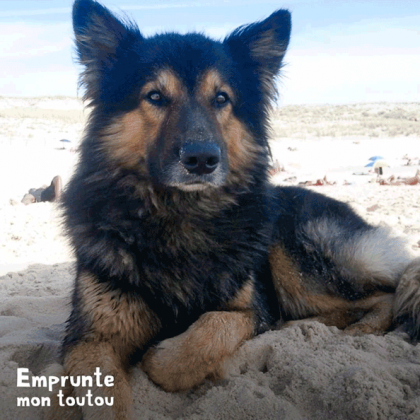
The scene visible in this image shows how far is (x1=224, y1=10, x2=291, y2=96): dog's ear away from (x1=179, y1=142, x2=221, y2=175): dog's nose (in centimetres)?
112

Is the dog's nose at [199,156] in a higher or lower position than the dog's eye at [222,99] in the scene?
lower

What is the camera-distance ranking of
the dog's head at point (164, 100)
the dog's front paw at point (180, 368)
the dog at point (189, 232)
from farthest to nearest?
the dog's head at point (164, 100)
the dog at point (189, 232)
the dog's front paw at point (180, 368)

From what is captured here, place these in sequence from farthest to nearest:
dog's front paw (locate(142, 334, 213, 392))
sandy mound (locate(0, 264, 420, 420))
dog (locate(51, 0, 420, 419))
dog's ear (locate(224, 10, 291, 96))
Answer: dog's ear (locate(224, 10, 291, 96)) → dog (locate(51, 0, 420, 419)) → dog's front paw (locate(142, 334, 213, 392)) → sandy mound (locate(0, 264, 420, 420))

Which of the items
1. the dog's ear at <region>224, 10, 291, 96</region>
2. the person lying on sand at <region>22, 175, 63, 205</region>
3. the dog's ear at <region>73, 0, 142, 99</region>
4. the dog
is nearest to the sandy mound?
the dog

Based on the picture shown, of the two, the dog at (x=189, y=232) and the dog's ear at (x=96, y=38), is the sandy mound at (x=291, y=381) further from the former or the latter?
the dog's ear at (x=96, y=38)

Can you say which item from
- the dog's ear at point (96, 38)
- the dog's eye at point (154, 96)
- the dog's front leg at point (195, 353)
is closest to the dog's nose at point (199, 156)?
the dog's eye at point (154, 96)

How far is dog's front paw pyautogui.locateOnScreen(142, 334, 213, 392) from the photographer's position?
272 cm

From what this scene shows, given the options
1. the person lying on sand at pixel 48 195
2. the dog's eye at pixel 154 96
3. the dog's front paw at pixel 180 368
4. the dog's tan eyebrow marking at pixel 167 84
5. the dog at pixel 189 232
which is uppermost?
the dog's tan eyebrow marking at pixel 167 84

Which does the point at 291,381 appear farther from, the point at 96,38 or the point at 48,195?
the point at 48,195

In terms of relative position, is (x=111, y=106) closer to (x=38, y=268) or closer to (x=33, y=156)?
(x=38, y=268)

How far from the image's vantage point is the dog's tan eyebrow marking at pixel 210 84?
10.8 feet

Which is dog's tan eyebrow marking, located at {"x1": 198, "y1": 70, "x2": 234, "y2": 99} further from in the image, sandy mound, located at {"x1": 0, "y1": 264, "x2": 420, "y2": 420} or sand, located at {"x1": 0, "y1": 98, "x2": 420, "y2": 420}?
sandy mound, located at {"x1": 0, "y1": 264, "x2": 420, "y2": 420}

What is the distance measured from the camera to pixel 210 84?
131 inches

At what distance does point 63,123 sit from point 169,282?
3235cm
